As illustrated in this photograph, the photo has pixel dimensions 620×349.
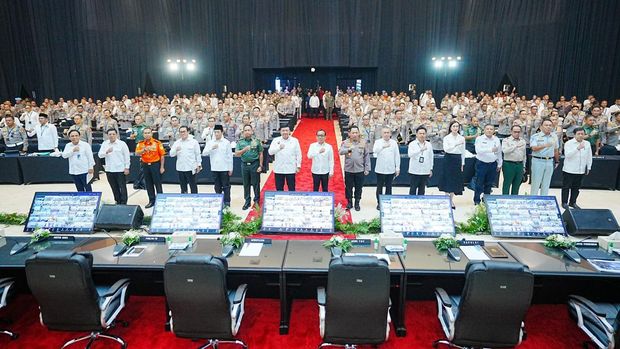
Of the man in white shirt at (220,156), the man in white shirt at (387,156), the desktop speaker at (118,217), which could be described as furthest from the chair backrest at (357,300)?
the man in white shirt at (220,156)

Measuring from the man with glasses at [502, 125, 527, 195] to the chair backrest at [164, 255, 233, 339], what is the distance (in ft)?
19.8

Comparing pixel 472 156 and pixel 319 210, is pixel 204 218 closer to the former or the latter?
pixel 319 210

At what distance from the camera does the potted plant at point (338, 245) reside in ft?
14.2

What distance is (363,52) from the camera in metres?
23.5

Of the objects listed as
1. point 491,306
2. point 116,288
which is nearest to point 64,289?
point 116,288

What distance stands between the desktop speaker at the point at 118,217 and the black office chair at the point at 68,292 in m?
1.39

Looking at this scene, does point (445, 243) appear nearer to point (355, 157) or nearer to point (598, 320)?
point (598, 320)

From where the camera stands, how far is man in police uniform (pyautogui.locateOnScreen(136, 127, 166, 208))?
24.6ft

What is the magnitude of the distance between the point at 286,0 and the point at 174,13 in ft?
23.1

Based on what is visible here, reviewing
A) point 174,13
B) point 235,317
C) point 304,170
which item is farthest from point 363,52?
point 235,317

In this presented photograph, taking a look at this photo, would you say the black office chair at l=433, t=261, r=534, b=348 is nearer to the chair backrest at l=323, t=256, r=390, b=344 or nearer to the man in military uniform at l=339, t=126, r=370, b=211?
the chair backrest at l=323, t=256, r=390, b=344

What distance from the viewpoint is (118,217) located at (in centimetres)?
512

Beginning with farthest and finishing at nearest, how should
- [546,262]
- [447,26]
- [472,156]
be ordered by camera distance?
[447,26] → [472,156] → [546,262]

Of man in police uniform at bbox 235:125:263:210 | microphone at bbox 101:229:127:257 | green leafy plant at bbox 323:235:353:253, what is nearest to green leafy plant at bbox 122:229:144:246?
microphone at bbox 101:229:127:257
